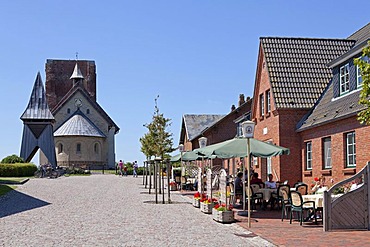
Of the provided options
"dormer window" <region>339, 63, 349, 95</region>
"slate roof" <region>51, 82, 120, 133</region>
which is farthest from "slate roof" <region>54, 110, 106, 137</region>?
"dormer window" <region>339, 63, 349, 95</region>

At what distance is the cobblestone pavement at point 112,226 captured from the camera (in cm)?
1267

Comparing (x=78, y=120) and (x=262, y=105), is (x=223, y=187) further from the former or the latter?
(x=78, y=120)

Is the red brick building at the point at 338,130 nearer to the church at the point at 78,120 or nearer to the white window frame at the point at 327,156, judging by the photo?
the white window frame at the point at 327,156

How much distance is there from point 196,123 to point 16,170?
21782mm

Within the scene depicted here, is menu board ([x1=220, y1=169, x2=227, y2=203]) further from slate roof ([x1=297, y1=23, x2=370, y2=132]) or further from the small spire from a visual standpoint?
the small spire

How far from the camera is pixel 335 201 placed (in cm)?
1457

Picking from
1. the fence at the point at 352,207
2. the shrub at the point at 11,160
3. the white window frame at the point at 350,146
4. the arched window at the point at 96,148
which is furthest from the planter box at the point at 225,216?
the arched window at the point at 96,148

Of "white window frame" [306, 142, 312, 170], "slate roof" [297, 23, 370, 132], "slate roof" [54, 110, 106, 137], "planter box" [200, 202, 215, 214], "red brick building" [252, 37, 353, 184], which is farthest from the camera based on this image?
"slate roof" [54, 110, 106, 137]

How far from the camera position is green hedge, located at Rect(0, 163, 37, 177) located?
48.4m

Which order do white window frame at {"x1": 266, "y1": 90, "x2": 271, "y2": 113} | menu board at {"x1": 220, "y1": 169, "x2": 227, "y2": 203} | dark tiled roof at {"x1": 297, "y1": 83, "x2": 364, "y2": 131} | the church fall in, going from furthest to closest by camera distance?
the church
white window frame at {"x1": 266, "y1": 90, "x2": 271, "y2": 113}
dark tiled roof at {"x1": 297, "y1": 83, "x2": 364, "y2": 131}
menu board at {"x1": 220, "y1": 169, "x2": 227, "y2": 203}

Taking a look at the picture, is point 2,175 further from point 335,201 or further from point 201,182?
point 335,201

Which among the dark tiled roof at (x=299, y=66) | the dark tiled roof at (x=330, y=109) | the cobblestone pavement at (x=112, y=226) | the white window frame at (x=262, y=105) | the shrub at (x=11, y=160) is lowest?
the cobblestone pavement at (x=112, y=226)

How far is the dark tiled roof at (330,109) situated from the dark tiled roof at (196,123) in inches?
1384

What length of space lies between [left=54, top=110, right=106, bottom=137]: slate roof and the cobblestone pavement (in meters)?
55.1
